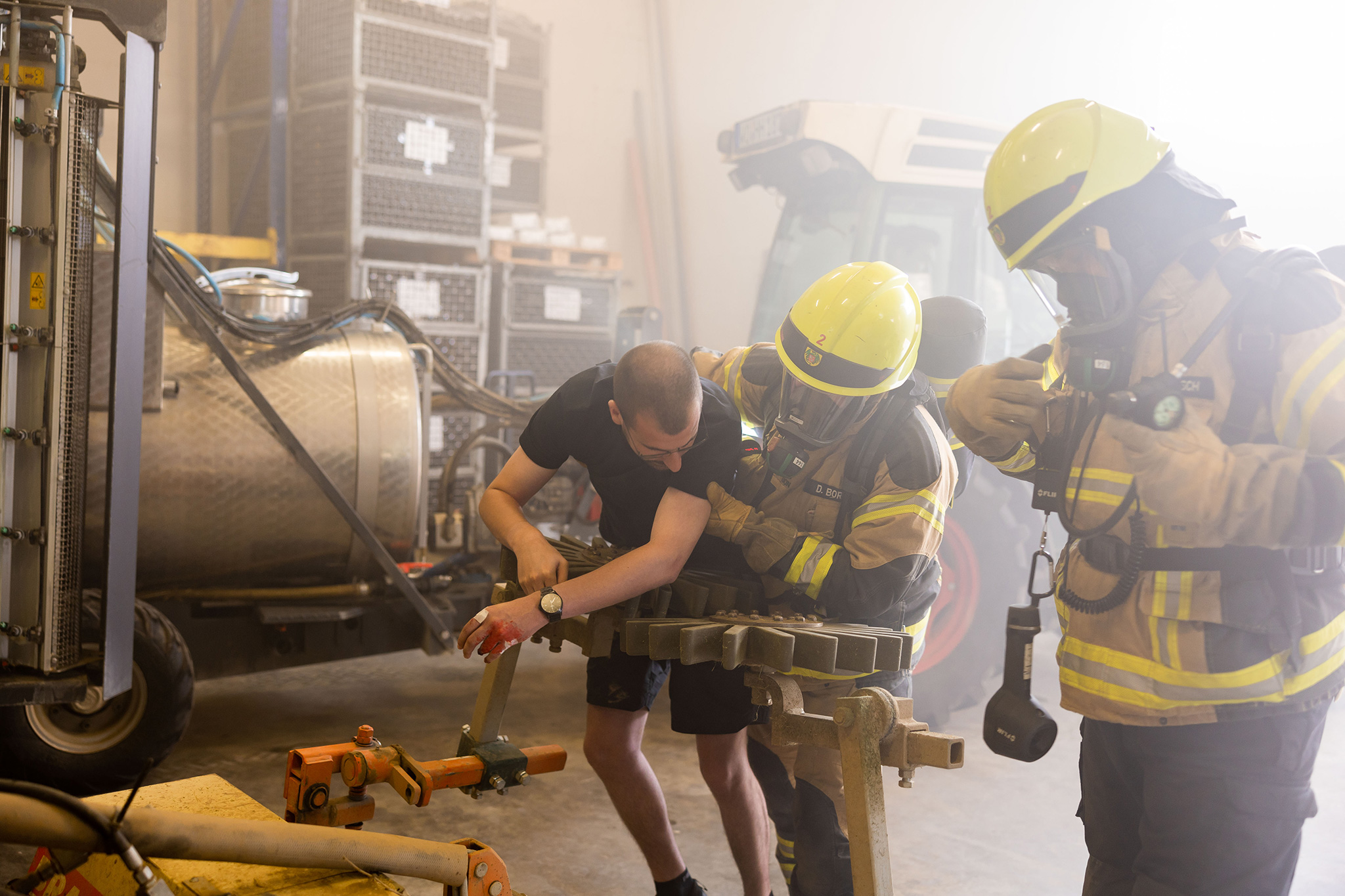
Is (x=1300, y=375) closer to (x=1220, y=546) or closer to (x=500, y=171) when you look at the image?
(x=1220, y=546)

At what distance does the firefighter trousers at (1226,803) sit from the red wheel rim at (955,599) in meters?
2.86

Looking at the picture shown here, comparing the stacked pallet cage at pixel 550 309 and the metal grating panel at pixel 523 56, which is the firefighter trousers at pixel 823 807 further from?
the metal grating panel at pixel 523 56

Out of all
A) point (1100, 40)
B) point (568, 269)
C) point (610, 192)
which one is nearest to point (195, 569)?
point (568, 269)

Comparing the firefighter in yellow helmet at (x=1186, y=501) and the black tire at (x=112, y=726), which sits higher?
the firefighter in yellow helmet at (x=1186, y=501)

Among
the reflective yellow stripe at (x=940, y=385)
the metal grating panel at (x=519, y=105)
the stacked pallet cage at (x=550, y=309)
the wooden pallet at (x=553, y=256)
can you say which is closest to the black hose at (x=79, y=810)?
the reflective yellow stripe at (x=940, y=385)

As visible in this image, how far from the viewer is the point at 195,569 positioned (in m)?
4.06

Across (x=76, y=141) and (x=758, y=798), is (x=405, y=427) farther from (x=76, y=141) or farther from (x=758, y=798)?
(x=758, y=798)

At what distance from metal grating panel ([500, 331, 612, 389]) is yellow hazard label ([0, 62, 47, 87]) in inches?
195

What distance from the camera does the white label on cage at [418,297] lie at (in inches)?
270

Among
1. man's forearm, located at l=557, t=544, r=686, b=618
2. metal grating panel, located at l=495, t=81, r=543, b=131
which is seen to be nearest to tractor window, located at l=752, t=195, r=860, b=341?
man's forearm, located at l=557, t=544, r=686, b=618

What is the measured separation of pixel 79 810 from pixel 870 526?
1.74 metres

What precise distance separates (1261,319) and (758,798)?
70.7 inches

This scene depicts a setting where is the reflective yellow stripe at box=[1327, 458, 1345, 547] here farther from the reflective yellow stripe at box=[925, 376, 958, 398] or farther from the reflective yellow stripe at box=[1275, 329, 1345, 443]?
the reflective yellow stripe at box=[925, 376, 958, 398]

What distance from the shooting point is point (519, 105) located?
877cm
